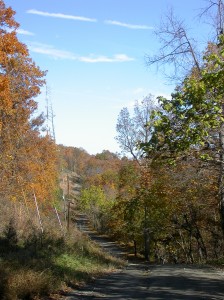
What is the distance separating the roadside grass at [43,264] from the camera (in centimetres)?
1118

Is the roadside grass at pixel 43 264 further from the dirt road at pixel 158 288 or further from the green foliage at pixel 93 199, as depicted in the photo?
the green foliage at pixel 93 199

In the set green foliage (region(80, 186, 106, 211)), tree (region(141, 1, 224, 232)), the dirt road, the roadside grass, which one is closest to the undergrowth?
the roadside grass

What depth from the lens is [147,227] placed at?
35.4 meters

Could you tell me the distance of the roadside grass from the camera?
440 inches

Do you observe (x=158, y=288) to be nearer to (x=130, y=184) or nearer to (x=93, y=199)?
(x=130, y=184)

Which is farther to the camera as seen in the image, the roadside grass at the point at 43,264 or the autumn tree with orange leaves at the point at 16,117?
the autumn tree with orange leaves at the point at 16,117

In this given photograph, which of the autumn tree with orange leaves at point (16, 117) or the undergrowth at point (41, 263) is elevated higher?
the autumn tree with orange leaves at point (16, 117)

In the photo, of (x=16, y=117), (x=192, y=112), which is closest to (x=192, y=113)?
(x=192, y=112)

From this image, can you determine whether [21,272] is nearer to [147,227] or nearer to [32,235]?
[32,235]

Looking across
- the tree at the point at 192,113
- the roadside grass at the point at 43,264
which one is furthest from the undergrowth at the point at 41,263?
the tree at the point at 192,113

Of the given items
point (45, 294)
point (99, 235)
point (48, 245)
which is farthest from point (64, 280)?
point (99, 235)

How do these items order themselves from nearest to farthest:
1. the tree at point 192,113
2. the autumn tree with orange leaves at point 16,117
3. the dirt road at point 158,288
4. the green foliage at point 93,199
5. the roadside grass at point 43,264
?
the tree at point 192,113 < the roadside grass at point 43,264 < the dirt road at point 158,288 < the autumn tree with orange leaves at point 16,117 < the green foliage at point 93,199

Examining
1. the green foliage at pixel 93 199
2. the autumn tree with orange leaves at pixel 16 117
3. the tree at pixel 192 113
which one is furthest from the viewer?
the green foliage at pixel 93 199

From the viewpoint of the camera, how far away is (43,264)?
14.8 metres
